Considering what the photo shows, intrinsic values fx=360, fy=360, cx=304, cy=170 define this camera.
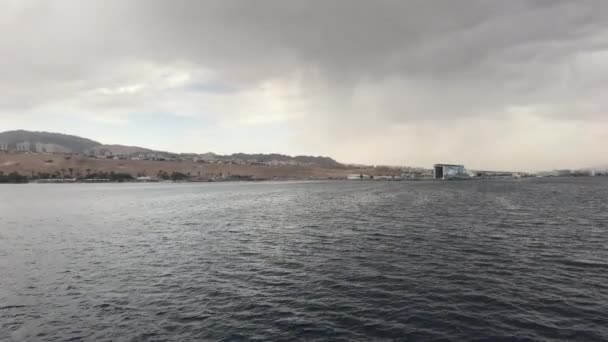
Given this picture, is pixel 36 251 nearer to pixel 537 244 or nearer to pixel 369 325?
pixel 369 325

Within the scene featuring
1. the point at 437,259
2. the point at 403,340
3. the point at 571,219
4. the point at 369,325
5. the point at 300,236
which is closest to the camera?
the point at 403,340

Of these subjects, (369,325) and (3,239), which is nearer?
(369,325)

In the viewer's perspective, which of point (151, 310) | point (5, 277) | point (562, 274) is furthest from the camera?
point (5, 277)

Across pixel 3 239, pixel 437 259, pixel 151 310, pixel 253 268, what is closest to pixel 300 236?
pixel 253 268

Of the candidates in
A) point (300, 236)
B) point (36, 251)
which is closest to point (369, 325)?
point (300, 236)

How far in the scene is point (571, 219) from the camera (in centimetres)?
7031

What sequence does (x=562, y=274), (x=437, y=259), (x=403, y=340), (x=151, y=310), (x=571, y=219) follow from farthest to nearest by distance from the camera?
1. (x=571, y=219)
2. (x=437, y=259)
3. (x=562, y=274)
4. (x=151, y=310)
5. (x=403, y=340)

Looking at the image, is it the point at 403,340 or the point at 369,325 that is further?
the point at 369,325

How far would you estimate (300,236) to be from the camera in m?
59.2

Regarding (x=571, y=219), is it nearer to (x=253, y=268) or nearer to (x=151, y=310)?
(x=253, y=268)

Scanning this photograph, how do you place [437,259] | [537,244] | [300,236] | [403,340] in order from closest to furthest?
[403,340] → [437,259] → [537,244] → [300,236]

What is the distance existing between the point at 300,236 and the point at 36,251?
124 ft

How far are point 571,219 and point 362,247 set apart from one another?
49.3 m

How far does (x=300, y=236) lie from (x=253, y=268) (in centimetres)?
2054
